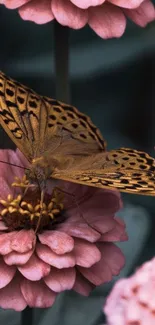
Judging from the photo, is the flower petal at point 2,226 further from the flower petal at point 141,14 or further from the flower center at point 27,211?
the flower petal at point 141,14

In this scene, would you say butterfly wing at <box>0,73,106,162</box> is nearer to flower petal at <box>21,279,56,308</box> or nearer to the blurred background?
flower petal at <box>21,279,56,308</box>

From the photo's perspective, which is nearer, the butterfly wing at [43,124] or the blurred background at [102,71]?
the butterfly wing at [43,124]

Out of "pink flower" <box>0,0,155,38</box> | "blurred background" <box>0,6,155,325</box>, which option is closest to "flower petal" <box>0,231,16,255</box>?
"pink flower" <box>0,0,155,38</box>

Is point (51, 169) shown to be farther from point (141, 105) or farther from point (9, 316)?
point (141, 105)

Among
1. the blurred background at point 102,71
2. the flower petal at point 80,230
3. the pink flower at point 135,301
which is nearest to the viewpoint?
the pink flower at point 135,301

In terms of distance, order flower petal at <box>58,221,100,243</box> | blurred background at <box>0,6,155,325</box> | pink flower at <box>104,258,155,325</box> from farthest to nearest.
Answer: blurred background at <box>0,6,155,325</box> < flower petal at <box>58,221,100,243</box> < pink flower at <box>104,258,155,325</box>

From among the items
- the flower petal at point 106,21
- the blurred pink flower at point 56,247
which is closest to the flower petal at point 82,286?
the blurred pink flower at point 56,247

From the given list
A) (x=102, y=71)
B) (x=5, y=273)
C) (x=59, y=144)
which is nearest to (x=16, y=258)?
(x=5, y=273)

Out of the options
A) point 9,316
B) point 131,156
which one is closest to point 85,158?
point 131,156
